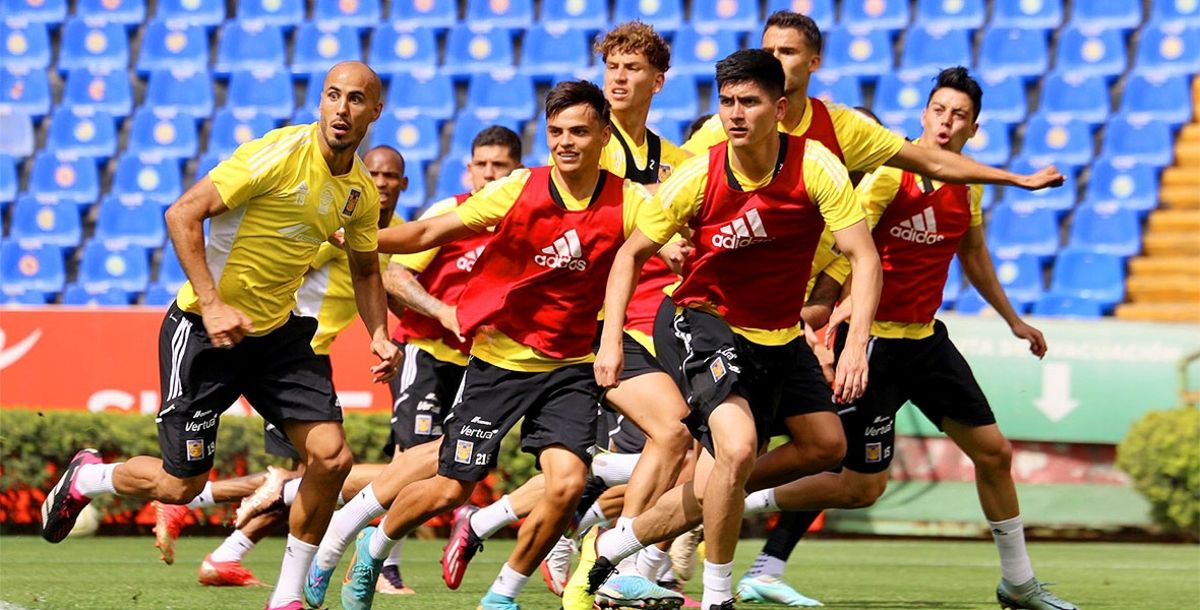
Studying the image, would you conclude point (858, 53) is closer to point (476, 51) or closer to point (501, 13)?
point (501, 13)

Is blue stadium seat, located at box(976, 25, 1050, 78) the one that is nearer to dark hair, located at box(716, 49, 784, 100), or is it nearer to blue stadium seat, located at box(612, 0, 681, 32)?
blue stadium seat, located at box(612, 0, 681, 32)

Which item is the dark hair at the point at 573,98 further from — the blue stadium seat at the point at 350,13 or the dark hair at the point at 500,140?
the blue stadium seat at the point at 350,13

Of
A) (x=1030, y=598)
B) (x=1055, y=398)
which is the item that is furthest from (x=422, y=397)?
(x=1055, y=398)

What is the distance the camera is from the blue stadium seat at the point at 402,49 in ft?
62.3

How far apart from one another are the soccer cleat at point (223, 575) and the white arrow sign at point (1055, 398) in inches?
276

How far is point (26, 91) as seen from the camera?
1919 cm

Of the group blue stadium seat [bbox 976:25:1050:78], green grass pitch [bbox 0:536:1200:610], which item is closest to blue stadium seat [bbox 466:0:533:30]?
blue stadium seat [bbox 976:25:1050:78]

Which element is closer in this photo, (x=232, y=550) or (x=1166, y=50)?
(x=232, y=550)

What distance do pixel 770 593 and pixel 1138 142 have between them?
34.8 feet

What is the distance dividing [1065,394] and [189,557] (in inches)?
268

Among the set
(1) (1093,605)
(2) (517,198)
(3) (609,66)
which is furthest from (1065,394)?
(2) (517,198)

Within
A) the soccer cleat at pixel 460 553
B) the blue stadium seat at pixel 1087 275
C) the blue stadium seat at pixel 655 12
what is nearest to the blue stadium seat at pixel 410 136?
the blue stadium seat at pixel 655 12

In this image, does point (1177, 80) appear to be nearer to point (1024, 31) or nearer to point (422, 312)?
point (1024, 31)

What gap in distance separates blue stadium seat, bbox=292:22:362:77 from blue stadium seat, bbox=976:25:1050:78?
7035 mm
